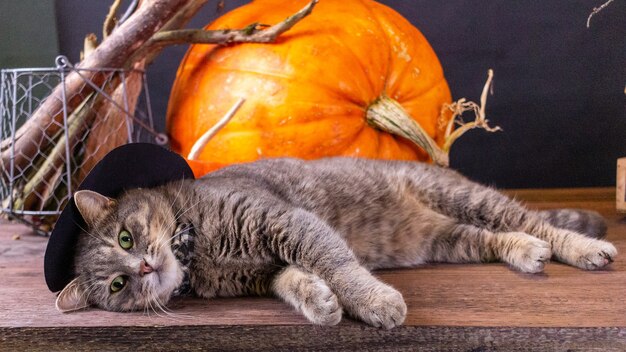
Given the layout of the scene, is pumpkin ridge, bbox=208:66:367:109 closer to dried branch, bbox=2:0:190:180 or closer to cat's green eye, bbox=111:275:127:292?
dried branch, bbox=2:0:190:180

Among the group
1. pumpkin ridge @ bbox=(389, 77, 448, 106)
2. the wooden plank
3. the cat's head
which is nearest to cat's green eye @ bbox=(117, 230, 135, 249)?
the cat's head

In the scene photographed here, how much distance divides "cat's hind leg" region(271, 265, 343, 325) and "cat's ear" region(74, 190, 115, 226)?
0.42 meters

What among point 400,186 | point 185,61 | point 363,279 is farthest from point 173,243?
point 185,61

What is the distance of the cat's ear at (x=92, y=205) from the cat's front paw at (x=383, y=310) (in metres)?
0.61

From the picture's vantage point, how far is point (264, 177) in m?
1.45

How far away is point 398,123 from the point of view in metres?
1.71

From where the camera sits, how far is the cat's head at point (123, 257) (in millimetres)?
1149

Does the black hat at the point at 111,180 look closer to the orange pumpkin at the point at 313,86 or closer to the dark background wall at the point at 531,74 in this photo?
the orange pumpkin at the point at 313,86

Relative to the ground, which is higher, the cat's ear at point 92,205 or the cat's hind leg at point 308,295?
the cat's ear at point 92,205

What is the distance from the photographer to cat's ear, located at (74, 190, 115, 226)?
3.80ft

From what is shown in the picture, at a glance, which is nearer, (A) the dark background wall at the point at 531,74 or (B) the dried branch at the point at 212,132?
(B) the dried branch at the point at 212,132

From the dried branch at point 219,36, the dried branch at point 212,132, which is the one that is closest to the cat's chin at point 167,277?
the dried branch at point 212,132

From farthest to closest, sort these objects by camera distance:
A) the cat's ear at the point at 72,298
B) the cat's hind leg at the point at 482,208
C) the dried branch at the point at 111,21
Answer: the dried branch at the point at 111,21, the cat's hind leg at the point at 482,208, the cat's ear at the point at 72,298

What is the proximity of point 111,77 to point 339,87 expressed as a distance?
0.70 meters
